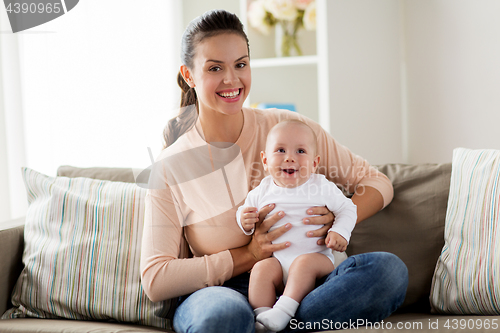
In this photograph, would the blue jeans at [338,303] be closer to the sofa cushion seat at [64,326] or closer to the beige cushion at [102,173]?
the sofa cushion seat at [64,326]

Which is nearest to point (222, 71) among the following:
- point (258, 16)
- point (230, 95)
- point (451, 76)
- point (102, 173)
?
point (230, 95)

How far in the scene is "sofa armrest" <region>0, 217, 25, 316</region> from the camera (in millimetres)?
1439

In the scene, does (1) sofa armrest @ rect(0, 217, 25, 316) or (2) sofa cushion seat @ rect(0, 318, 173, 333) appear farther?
(1) sofa armrest @ rect(0, 217, 25, 316)

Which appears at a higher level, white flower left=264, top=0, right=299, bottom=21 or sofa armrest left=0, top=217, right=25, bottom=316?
white flower left=264, top=0, right=299, bottom=21

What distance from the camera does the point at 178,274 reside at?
1.26 metres

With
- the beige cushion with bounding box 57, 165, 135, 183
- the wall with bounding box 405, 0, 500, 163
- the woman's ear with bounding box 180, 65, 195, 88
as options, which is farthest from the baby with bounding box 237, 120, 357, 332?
the wall with bounding box 405, 0, 500, 163

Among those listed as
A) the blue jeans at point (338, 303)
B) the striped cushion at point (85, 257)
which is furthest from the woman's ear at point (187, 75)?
the blue jeans at point (338, 303)

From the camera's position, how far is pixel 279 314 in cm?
110

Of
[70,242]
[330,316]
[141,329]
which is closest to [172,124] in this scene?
[70,242]

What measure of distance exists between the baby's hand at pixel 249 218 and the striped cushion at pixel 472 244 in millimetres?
575

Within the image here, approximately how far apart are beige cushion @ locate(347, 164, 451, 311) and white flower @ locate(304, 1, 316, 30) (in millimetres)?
1295

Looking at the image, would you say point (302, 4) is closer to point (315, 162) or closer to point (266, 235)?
point (315, 162)

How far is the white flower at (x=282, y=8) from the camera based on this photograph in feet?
8.19

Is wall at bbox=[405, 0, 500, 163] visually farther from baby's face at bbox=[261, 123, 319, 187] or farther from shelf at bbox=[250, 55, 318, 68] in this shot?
baby's face at bbox=[261, 123, 319, 187]
